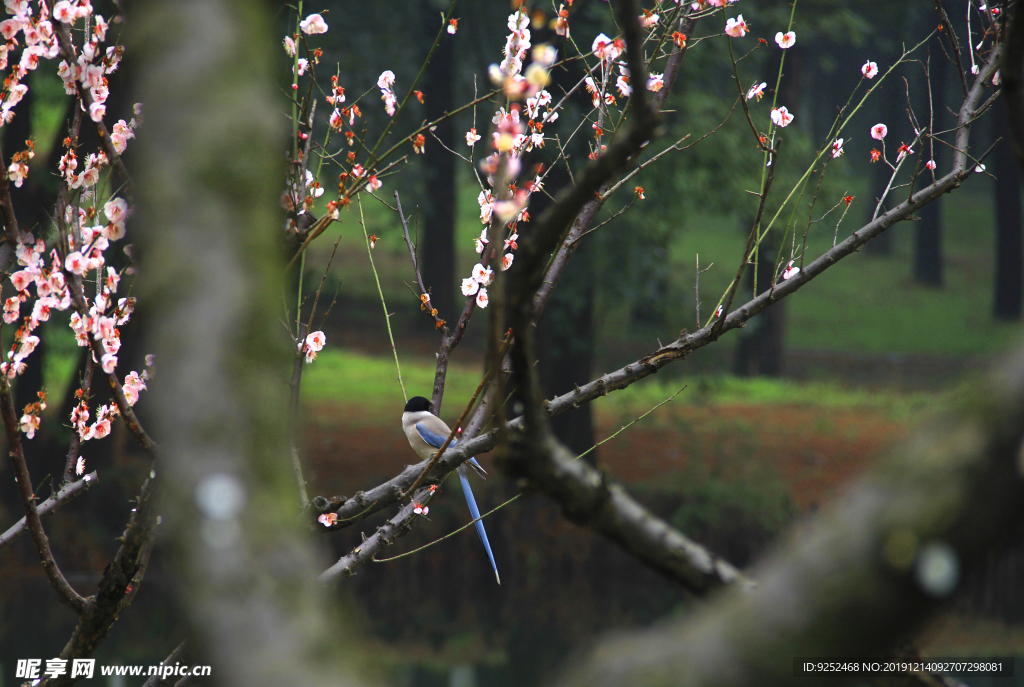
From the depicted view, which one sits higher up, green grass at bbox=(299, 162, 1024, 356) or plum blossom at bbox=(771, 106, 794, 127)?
green grass at bbox=(299, 162, 1024, 356)

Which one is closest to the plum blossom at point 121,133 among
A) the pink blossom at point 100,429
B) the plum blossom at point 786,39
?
the pink blossom at point 100,429

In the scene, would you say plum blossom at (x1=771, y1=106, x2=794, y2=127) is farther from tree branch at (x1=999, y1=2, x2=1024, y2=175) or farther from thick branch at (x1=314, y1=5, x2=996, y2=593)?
tree branch at (x1=999, y1=2, x2=1024, y2=175)

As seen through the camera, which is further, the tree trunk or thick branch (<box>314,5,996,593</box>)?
the tree trunk

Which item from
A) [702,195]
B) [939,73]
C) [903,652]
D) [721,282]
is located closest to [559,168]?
[702,195]

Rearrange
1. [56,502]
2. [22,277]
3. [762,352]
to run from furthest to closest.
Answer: [762,352] → [22,277] → [56,502]

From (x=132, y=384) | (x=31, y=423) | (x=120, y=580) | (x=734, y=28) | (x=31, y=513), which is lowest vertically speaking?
(x=120, y=580)

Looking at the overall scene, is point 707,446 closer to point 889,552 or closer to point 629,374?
point 629,374

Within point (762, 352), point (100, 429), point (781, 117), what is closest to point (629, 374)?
point (781, 117)

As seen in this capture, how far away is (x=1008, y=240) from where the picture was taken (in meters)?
18.0

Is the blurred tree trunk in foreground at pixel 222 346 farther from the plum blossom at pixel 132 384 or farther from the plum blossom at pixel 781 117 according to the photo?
the plum blossom at pixel 781 117

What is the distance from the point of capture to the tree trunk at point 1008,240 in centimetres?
1742

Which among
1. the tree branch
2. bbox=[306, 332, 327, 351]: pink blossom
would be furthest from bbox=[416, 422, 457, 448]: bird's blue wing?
the tree branch

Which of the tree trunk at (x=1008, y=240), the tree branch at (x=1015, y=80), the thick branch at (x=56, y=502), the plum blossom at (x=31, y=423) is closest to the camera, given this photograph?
the tree branch at (x=1015, y=80)

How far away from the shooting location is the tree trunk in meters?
17.4
